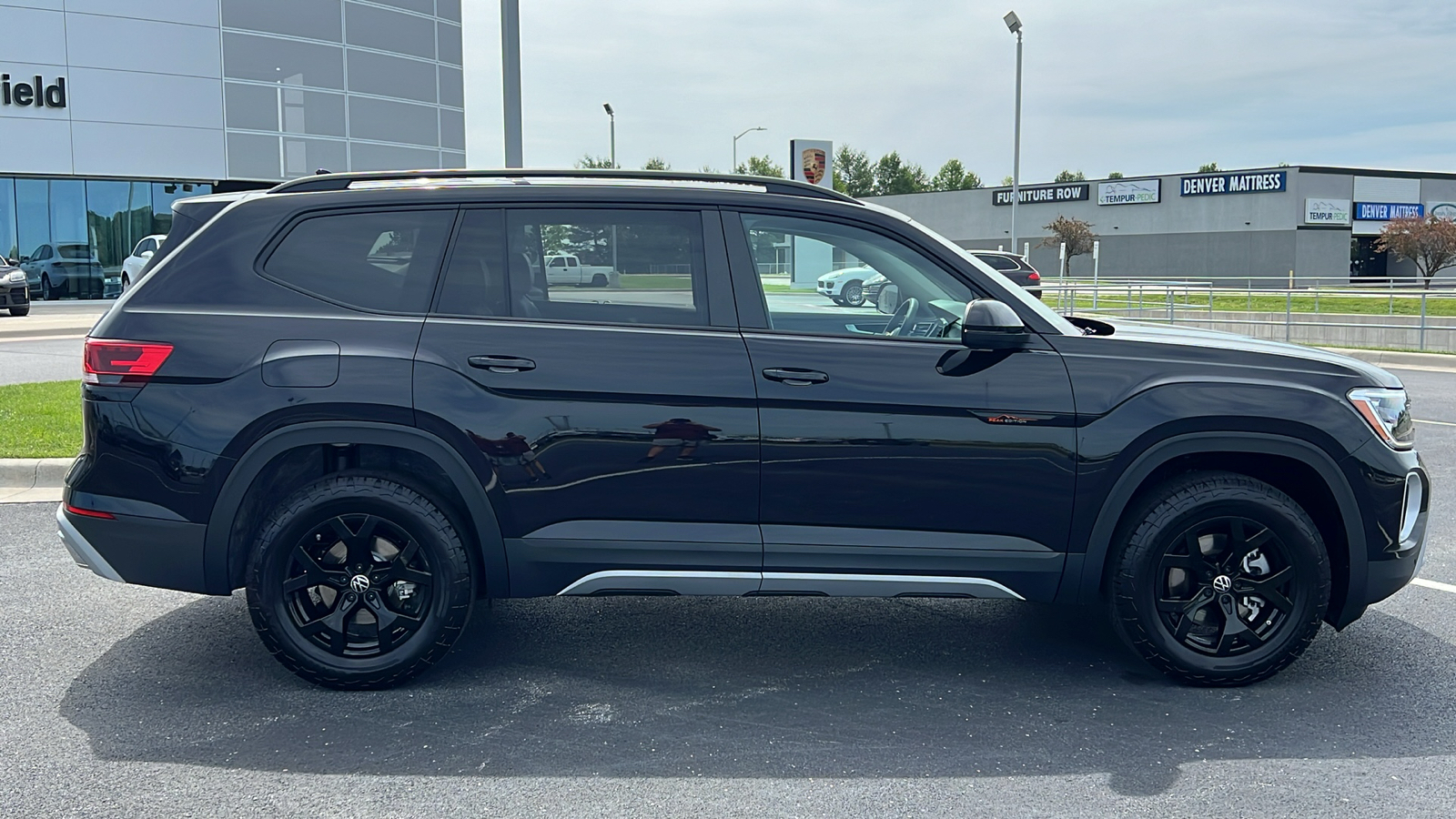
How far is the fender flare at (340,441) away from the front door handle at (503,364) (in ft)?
0.99

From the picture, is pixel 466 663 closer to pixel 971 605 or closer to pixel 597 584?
pixel 597 584

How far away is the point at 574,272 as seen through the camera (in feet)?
14.1

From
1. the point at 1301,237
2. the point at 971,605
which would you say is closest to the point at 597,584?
the point at 971,605

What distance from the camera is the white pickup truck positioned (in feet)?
14.0

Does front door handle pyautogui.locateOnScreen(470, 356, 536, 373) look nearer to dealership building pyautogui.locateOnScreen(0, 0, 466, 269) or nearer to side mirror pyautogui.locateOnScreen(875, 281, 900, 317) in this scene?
side mirror pyautogui.locateOnScreen(875, 281, 900, 317)

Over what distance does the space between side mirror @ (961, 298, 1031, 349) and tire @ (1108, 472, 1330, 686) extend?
0.79 m

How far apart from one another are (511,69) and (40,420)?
482 cm

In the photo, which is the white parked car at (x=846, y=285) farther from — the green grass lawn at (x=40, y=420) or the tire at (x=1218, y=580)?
the green grass lawn at (x=40, y=420)

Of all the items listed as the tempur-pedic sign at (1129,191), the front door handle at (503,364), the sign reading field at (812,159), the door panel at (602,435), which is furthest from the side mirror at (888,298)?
the tempur-pedic sign at (1129,191)

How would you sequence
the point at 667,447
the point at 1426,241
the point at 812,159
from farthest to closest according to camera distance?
the point at 1426,241 → the point at 812,159 → the point at 667,447

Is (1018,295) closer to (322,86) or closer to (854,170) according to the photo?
(322,86)

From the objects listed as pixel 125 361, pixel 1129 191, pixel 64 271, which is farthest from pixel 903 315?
pixel 1129 191

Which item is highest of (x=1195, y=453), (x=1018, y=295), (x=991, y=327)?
(x=1018, y=295)

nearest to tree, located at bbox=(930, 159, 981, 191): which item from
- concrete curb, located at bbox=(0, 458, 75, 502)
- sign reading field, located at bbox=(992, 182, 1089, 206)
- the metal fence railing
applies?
sign reading field, located at bbox=(992, 182, 1089, 206)
